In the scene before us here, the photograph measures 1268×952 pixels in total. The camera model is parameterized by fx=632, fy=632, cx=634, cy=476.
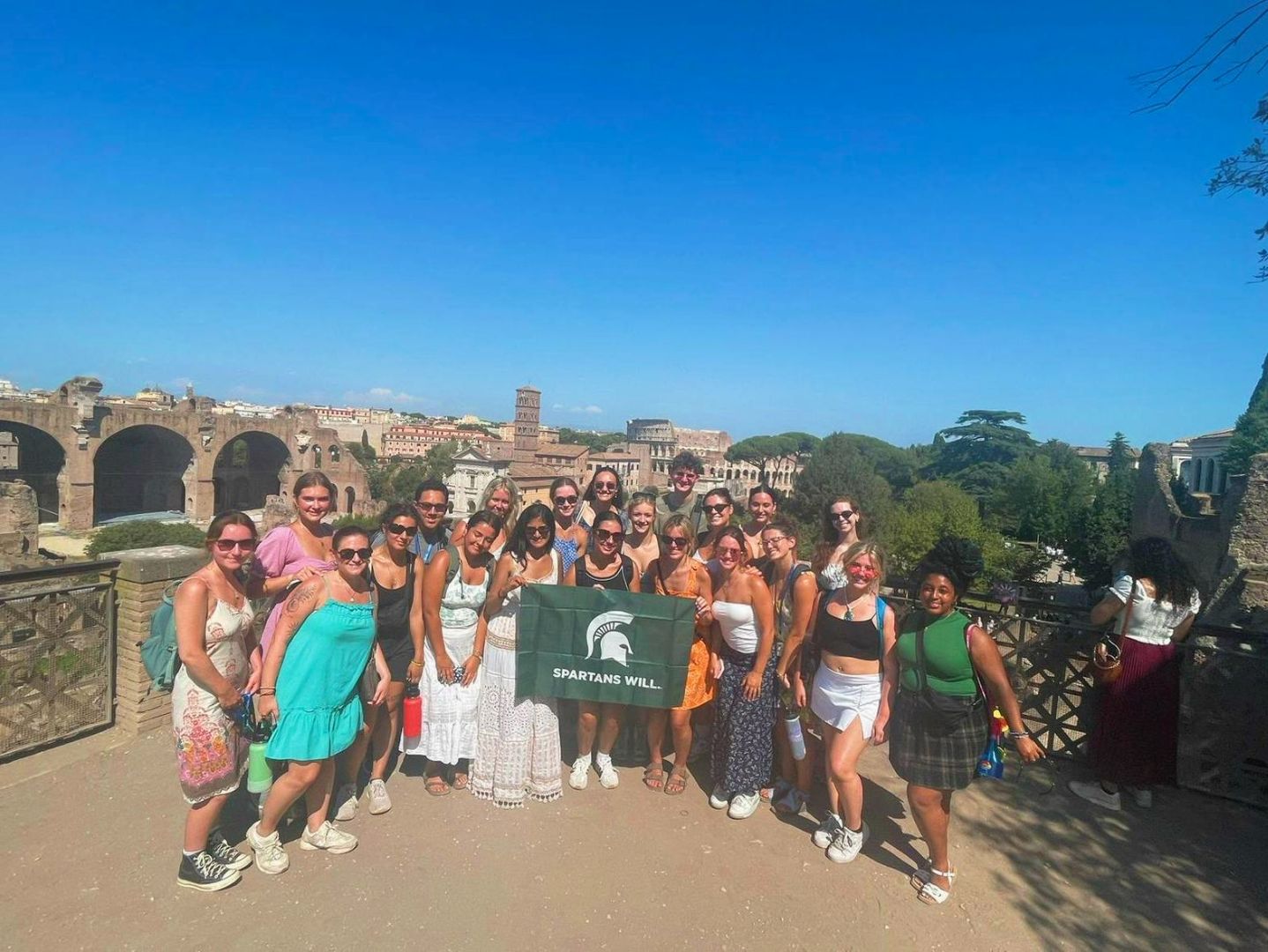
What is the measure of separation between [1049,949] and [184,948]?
148 inches

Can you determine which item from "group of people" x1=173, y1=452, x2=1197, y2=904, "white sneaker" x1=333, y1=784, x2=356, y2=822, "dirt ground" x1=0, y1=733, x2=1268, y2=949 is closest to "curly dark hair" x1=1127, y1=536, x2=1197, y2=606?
"group of people" x1=173, y1=452, x2=1197, y2=904

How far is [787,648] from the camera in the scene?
371 cm

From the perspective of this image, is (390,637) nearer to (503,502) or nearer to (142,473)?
(503,502)

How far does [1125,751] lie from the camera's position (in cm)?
390

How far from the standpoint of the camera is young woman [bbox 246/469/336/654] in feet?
10.9

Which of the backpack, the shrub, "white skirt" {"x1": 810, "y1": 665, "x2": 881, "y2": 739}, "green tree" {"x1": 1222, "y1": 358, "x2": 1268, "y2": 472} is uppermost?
"green tree" {"x1": 1222, "y1": 358, "x2": 1268, "y2": 472}

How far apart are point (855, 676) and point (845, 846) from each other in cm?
94

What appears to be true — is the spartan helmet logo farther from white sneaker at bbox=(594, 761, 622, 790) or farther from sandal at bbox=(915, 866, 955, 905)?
sandal at bbox=(915, 866, 955, 905)

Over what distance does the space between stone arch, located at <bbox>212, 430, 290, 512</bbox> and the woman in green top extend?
2136 inches

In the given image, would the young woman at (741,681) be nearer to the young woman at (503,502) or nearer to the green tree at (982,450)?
the young woman at (503,502)

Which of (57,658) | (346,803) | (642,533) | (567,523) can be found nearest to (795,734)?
(642,533)

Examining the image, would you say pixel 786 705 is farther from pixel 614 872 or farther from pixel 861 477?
pixel 861 477

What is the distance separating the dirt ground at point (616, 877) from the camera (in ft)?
Result: 9.22

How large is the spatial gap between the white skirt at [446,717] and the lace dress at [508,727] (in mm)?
70
